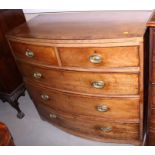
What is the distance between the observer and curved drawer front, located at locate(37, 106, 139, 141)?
1.52 metres

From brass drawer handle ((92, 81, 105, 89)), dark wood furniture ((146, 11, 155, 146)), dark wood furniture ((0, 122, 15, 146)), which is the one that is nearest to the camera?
dark wood furniture ((0, 122, 15, 146))

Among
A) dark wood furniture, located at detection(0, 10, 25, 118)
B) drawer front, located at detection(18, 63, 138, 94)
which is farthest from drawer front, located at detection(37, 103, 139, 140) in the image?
dark wood furniture, located at detection(0, 10, 25, 118)

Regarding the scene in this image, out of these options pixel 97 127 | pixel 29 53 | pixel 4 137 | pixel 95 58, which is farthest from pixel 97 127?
pixel 4 137

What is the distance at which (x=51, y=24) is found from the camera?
153 centimetres

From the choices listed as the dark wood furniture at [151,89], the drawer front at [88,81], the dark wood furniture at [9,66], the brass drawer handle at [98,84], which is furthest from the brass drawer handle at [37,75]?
the dark wood furniture at [151,89]

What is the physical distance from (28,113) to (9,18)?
1047 mm

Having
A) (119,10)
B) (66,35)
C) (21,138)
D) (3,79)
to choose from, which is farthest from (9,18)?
(21,138)

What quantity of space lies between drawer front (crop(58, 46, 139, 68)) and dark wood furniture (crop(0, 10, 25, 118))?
34.4 inches

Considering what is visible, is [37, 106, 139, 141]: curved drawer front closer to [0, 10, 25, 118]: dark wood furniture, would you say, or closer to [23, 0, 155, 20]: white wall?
[0, 10, 25, 118]: dark wood furniture

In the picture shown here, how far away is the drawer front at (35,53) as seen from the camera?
1344mm

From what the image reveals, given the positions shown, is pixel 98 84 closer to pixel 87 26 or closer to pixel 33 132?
pixel 87 26

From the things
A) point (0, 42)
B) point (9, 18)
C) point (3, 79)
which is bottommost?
point (3, 79)

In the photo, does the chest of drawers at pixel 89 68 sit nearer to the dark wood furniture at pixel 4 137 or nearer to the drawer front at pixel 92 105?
the drawer front at pixel 92 105
